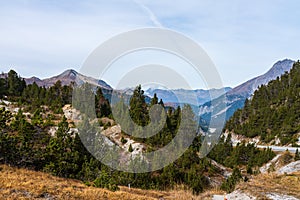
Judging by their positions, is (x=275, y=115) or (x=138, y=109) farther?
(x=275, y=115)

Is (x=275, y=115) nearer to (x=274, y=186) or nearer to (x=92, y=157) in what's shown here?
(x=92, y=157)

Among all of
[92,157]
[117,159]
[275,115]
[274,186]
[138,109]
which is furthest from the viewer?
[275,115]

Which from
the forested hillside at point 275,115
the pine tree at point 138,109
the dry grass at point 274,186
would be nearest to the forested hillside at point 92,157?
the pine tree at point 138,109

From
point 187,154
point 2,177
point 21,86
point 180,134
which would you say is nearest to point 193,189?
point 187,154

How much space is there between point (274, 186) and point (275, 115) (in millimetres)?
55141

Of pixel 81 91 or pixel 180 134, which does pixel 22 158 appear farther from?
pixel 81 91

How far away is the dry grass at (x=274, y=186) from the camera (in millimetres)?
13633

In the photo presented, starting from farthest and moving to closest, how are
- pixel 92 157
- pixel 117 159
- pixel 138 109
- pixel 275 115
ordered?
pixel 275 115, pixel 138 109, pixel 117 159, pixel 92 157

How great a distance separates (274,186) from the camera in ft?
48.5

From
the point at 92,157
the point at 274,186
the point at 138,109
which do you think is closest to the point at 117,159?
the point at 92,157

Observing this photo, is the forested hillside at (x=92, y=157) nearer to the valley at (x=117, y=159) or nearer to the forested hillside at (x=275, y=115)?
the valley at (x=117, y=159)

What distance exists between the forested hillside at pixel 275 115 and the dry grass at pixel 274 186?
39820 millimetres

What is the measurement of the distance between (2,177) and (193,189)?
1271 cm

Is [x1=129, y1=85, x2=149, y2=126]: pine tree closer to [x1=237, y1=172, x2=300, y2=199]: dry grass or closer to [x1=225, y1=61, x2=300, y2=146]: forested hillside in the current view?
[x1=237, y1=172, x2=300, y2=199]: dry grass
